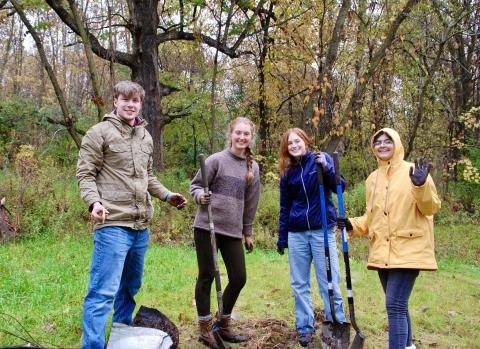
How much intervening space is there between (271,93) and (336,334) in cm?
1181

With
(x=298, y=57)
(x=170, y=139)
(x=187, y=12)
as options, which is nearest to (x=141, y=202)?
(x=187, y=12)

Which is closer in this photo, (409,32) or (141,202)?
(141,202)

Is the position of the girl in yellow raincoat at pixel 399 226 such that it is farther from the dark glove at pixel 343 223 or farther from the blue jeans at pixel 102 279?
the blue jeans at pixel 102 279

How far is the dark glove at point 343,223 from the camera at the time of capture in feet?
12.7

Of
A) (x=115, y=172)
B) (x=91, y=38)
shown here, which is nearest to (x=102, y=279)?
(x=115, y=172)

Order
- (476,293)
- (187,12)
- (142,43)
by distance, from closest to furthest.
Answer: (476,293) → (142,43) → (187,12)

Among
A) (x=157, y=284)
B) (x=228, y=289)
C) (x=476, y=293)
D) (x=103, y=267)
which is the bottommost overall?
(x=476, y=293)

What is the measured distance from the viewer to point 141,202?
10.9 ft

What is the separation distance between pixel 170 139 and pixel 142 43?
893cm

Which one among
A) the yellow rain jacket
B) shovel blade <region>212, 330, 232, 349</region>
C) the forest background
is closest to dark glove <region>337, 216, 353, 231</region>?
the yellow rain jacket

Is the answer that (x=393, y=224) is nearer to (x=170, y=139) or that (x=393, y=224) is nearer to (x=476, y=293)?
(x=476, y=293)

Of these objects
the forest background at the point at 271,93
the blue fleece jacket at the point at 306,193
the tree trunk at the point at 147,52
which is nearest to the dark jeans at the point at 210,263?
the blue fleece jacket at the point at 306,193

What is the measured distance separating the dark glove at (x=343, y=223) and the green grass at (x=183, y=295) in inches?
50.2

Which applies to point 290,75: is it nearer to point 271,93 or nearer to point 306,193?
point 271,93
